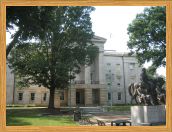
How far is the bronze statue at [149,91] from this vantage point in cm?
645

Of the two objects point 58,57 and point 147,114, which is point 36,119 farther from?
point 58,57

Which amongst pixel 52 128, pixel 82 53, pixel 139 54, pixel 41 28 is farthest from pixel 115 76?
pixel 52 128

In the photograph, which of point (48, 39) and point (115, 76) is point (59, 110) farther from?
point (115, 76)

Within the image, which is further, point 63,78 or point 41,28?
point 63,78

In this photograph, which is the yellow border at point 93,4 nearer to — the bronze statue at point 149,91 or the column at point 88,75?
the bronze statue at point 149,91

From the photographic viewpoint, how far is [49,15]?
23.7 ft

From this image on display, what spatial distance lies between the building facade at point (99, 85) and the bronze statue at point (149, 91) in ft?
14.2

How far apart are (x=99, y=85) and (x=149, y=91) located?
731cm

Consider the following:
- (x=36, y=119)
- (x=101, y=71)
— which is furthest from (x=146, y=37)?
(x=36, y=119)

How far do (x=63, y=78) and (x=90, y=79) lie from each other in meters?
2.59

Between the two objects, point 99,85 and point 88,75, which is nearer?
point 88,75

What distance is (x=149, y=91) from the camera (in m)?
6.57

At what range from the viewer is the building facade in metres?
11.7

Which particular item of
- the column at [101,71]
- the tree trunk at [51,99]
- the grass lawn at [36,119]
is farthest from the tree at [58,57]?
the grass lawn at [36,119]
